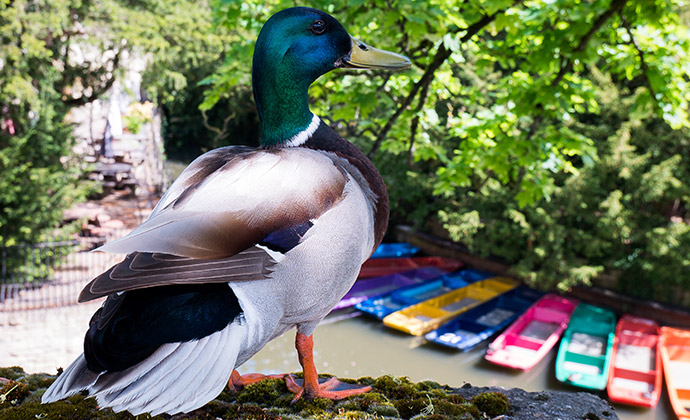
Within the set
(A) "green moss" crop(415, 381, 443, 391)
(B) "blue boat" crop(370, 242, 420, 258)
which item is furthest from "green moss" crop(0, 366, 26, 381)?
(B) "blue boat" crop(370, 242, 420, 258)

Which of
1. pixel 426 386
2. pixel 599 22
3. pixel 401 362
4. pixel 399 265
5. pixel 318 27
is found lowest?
pixel 401 362

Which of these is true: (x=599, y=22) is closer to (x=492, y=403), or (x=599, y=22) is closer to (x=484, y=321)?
(x=492, y=403)

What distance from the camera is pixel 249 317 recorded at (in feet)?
4.55

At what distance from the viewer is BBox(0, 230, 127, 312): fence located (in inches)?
334

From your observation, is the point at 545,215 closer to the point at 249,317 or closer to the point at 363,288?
the point at 363,288

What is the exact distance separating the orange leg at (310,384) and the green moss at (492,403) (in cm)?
46

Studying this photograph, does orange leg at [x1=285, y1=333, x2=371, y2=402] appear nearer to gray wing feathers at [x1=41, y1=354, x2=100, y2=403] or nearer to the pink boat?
gray wing feathers at [x1=41, y1=354, x2=100, y2=403]

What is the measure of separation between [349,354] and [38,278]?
5663 millimetres

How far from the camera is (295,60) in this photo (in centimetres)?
160

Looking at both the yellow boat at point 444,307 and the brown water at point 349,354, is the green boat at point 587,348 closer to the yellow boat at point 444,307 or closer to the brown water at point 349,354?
the brown water at point 349,354

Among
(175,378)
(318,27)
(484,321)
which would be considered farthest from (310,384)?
(484,321)

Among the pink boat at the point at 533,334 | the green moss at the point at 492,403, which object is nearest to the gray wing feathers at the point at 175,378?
the green moss at the point at 492,403

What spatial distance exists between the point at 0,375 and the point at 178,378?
5.16 feet

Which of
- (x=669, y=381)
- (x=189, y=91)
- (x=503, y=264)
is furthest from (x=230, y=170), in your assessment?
(x=189, y=91)
